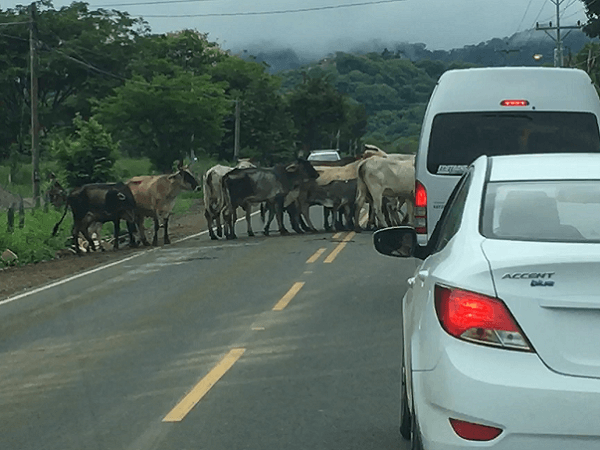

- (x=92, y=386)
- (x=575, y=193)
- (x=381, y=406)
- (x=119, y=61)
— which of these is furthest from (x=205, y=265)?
(x=119, y=61)

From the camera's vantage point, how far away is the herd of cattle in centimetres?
2375

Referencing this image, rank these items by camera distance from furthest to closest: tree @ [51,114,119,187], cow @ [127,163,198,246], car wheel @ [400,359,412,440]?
1. tree @ [51,114,119,187]
2. cow @ [127,163,198,246]
3. car wheel @ [400,359,412,440]

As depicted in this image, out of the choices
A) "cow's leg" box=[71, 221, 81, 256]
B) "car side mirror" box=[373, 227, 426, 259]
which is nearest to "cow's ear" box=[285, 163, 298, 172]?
"cow's leg" box=[71, 221, 81, 256]

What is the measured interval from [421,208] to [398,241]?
5376 millimetres

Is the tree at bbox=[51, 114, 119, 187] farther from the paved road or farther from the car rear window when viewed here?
the car rear window

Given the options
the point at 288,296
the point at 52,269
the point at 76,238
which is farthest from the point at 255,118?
the point at 288,296

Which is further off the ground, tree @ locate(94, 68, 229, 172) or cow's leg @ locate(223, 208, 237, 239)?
tree @ locate(94, 68, 229, 172)

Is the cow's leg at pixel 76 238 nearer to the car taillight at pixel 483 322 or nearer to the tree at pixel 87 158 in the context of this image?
the tree at pixel 87 158

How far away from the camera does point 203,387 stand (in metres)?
9.07

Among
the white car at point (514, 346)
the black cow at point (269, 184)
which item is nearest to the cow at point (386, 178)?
the black cow at point (269, 184)

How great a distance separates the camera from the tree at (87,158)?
109 ft

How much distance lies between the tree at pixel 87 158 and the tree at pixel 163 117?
16299 millimetres

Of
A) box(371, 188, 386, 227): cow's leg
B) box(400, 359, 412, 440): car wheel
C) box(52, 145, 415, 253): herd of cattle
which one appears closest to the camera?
box(400, 359, 412, 440): car wheel

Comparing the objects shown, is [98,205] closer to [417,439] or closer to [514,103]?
[514,103]
